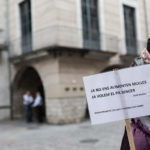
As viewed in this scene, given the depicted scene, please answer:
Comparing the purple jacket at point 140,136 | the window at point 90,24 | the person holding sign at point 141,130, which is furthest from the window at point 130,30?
the purple jacket at point 140,136

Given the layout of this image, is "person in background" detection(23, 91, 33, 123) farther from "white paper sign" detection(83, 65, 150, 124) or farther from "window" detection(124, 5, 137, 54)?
"white paper sign" detection(83, 65, 150, 124)

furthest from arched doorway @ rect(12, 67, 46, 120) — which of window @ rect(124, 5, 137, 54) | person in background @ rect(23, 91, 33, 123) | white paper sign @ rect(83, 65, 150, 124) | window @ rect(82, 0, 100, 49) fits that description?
white paper sign @ rect(83, 65, 150, 124)

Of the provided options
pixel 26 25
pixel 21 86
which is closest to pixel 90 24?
pixel 26 25

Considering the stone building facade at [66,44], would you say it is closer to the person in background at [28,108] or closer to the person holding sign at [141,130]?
the person in background at [28,108]

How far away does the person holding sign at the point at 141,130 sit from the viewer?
2578 millimetres

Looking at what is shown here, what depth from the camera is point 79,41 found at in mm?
13438

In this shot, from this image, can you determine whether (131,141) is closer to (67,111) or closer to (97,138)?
(97,138)

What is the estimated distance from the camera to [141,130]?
2.66m

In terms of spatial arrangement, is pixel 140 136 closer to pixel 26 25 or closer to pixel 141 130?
pixel 141 130

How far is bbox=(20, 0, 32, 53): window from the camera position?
47.8ft

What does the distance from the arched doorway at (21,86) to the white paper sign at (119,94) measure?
1292 cm

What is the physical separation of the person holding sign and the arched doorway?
13034 mm

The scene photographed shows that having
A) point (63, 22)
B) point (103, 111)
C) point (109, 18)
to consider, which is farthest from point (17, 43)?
point (103, 111)

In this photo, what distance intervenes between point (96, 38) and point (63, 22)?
243 cm
